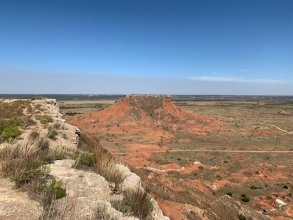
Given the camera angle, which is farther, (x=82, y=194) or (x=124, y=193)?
(x=124, y=193)

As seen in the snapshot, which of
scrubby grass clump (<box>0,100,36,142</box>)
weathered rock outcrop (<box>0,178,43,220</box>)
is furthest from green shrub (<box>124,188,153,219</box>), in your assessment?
scrubby grass clump (<box>0,100,36,142</box>)

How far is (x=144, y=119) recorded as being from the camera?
2174 inches

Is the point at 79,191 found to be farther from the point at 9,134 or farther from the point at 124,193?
the point at 9,134

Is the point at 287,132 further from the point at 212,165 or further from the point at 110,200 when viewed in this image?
the point at 110,200

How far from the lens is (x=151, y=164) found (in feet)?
88.9

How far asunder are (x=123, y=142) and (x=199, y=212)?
3131cm

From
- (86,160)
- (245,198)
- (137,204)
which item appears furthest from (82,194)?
(245,198)

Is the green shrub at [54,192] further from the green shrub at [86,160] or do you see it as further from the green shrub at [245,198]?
the green shrub at [245,198]

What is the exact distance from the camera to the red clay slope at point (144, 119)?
2034 inches

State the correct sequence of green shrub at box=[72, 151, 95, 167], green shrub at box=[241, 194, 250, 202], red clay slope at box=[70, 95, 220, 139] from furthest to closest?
1. red clay slope at box=[70, 95, 220, 139]
2. green shrub at box=[241, 194, 250, 202]
3. green shrub at box=[72, 151, 95, 167]

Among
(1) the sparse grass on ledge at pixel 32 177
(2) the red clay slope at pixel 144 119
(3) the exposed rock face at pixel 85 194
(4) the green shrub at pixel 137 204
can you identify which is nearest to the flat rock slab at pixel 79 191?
(3) the exposed rock face at pixel 85 194

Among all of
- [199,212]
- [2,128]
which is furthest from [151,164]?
[2,128]

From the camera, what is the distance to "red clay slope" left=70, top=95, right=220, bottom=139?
169 ft

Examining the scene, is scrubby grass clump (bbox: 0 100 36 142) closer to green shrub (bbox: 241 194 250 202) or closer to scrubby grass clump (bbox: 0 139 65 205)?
scrubby grass clump (bbox: 0 139 65 205)
